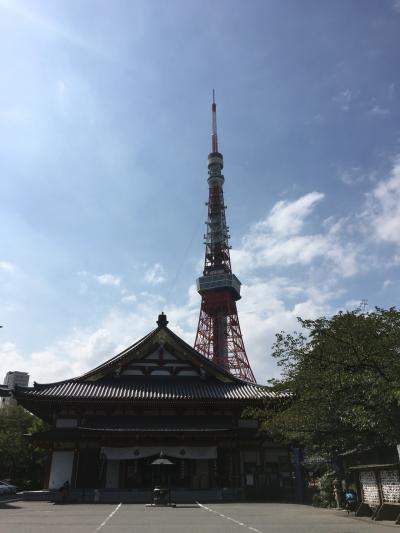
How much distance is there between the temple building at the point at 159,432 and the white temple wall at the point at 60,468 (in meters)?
0.05

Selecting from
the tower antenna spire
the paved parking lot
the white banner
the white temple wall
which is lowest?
the paved parking lot

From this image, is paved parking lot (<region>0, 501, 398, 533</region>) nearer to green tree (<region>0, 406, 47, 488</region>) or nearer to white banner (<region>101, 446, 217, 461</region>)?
white banner (<region>101, 446, 217, 461</region>)

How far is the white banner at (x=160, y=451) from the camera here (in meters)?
24.3

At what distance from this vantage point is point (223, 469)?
25672 mm

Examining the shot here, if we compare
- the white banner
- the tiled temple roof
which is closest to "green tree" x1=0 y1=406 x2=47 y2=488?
the tiled temple roof

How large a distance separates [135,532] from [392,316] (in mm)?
9609

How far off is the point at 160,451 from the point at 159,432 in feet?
4.09

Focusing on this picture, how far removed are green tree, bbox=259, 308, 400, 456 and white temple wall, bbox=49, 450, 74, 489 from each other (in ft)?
48.7

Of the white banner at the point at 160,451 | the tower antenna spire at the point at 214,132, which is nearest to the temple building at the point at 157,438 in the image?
the white banner at the point at 160,451

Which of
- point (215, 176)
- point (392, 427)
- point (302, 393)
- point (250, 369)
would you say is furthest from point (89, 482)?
point (215, 176)

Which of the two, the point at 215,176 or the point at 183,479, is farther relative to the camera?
the point at 215,176

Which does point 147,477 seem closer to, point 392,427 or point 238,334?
point 392,427

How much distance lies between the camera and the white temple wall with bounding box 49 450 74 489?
→ 80.5ft

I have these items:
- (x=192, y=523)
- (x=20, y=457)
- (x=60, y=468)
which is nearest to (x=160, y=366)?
(x=60, y=468)
